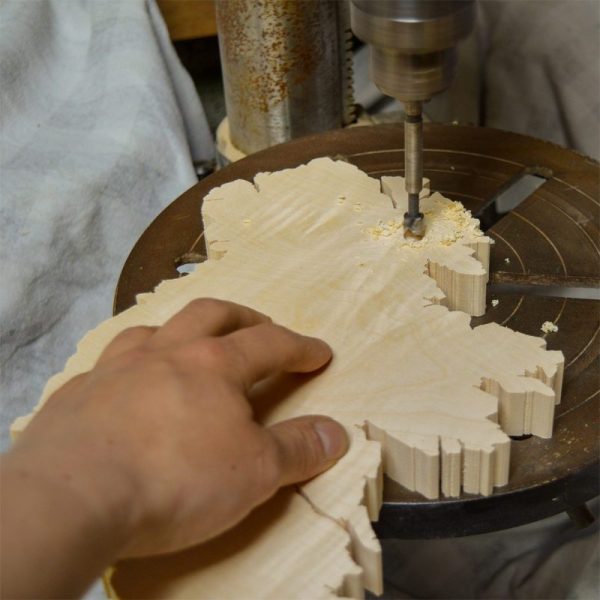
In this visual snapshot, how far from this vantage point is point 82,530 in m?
0.68

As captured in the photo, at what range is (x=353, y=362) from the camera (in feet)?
3.05

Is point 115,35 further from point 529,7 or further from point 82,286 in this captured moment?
point 529,7

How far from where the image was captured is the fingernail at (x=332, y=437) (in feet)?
2.75

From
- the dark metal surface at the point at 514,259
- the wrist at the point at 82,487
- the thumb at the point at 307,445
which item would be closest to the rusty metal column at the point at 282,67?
the dark metal surface at the point at 514,259

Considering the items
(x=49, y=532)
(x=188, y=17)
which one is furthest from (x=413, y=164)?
(x=188, y=17)

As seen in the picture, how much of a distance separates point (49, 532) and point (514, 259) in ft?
2.26

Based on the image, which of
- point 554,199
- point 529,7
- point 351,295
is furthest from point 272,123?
point 351,295

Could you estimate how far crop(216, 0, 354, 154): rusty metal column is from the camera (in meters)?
1.56

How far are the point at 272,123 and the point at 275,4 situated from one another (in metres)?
0.23

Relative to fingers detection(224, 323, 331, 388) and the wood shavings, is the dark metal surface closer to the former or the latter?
the wood shavings

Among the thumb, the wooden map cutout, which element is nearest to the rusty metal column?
the wooden map cutout

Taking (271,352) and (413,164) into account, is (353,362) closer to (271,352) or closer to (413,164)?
(271,352)

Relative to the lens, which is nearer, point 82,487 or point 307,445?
point 82,487

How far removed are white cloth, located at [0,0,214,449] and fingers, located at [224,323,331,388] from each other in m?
0.78
